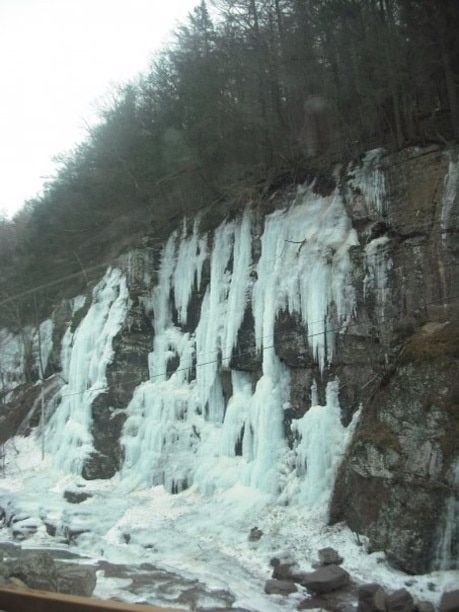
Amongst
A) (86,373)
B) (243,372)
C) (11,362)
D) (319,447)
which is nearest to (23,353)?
(11,362)

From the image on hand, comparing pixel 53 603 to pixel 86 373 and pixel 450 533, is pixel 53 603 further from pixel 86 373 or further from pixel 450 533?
pixel 86 373

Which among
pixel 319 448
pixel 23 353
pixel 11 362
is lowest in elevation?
pixel 319 448

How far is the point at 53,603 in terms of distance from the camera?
3.27 m

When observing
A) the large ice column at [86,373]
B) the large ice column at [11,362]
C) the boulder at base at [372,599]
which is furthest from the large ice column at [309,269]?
the large ice column at [11,362]

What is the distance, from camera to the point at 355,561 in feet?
31.0

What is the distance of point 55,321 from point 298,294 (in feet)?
47.2

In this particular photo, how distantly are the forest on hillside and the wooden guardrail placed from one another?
1238 centimetres

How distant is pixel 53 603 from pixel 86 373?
699 inches

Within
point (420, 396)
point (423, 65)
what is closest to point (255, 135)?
point (423, 65)

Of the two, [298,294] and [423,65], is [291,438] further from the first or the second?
[423,65]

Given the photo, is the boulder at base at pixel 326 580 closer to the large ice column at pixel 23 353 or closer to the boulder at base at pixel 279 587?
the boulder at base at pixel 279 587

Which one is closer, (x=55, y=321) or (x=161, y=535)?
(x=161, y=535)

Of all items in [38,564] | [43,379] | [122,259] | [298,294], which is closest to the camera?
[38,564]

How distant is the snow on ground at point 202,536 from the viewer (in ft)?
29.2
